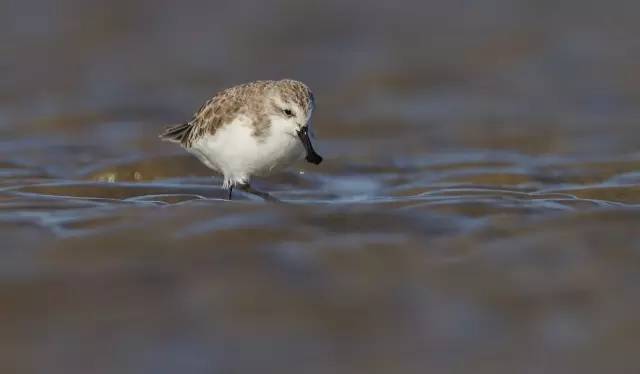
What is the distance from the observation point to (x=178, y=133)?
30.0 ft

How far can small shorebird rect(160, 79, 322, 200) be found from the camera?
775 centimetres

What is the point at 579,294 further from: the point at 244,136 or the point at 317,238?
the point at 244,136

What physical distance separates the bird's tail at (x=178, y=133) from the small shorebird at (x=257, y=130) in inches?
19.8

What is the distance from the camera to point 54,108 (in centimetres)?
1206

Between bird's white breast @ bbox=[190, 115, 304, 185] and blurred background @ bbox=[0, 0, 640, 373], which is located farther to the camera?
bird's white breast @ bbox=[190, 115, 304, 185]

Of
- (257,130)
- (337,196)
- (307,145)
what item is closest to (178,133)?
(337,196)

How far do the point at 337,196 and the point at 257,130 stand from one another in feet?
4.64

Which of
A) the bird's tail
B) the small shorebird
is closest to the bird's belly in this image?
the small shorebird

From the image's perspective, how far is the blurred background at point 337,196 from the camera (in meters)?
5.22

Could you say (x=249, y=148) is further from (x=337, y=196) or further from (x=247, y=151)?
(x=337, y=196)

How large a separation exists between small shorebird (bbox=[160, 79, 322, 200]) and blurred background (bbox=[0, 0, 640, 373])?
402 mm

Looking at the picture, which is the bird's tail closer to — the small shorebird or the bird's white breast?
the small shorebird

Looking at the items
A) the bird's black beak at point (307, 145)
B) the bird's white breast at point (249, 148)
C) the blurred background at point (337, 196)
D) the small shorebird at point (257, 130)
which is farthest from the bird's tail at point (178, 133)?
the bird's black beak at point (307, 145)

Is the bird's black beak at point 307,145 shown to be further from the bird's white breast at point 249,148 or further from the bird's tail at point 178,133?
the bird's tail at point 178,133
